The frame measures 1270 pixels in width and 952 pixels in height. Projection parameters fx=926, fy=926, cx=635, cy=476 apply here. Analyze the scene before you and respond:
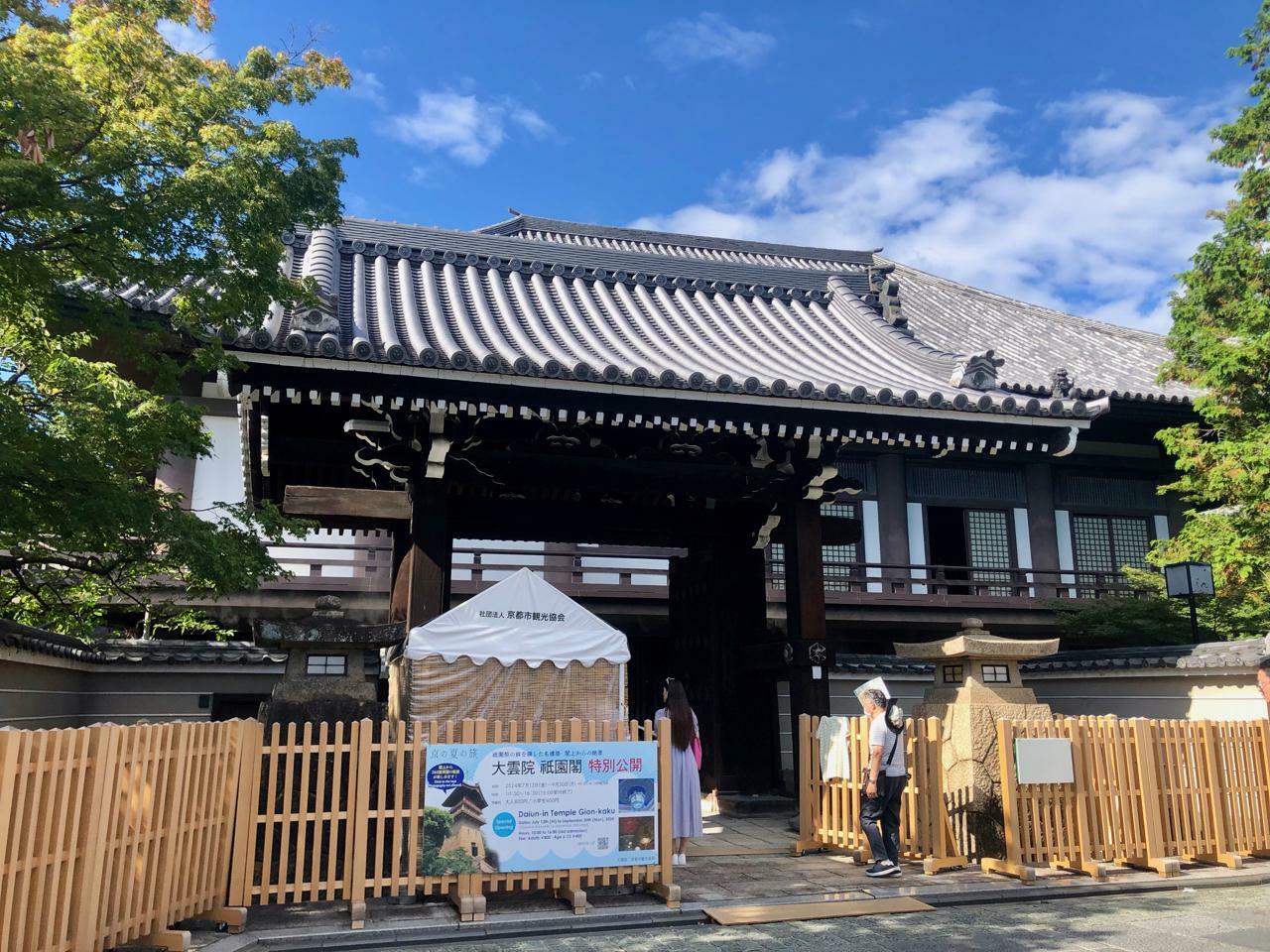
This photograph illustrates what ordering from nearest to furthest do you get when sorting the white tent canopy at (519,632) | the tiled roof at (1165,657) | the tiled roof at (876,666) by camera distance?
the white tent canopy at (519,632)
the tiled roof at (1165,657)
the tiled roof at (876,666)

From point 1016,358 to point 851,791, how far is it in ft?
49.1

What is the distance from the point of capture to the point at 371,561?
50.3ft

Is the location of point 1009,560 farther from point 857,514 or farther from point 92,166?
point 92,166

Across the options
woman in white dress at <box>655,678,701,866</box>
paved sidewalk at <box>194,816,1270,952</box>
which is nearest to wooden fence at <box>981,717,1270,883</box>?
paved sidewalk at <box>194,816,1270,952</box>

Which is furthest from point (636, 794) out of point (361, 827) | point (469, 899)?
point (361, 827)

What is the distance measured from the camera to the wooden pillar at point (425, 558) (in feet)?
28.4

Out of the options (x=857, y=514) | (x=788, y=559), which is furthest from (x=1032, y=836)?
(x=857, y=514)

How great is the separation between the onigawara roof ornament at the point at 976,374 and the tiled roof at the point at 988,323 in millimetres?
5152

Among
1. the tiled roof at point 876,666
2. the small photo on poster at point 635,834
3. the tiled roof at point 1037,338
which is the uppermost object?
the tiled roof at point 1037,338

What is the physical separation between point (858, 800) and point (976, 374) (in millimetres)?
4761

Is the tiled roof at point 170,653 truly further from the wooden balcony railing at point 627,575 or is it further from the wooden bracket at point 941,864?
the wooden bracket at point 941,864

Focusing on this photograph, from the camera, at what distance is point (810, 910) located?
639 cm

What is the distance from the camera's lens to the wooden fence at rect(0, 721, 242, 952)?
426 cm

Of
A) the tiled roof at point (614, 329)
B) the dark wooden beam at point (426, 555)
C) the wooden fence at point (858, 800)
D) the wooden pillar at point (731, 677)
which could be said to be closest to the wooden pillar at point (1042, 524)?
the tiled roof at point (614, 329)
